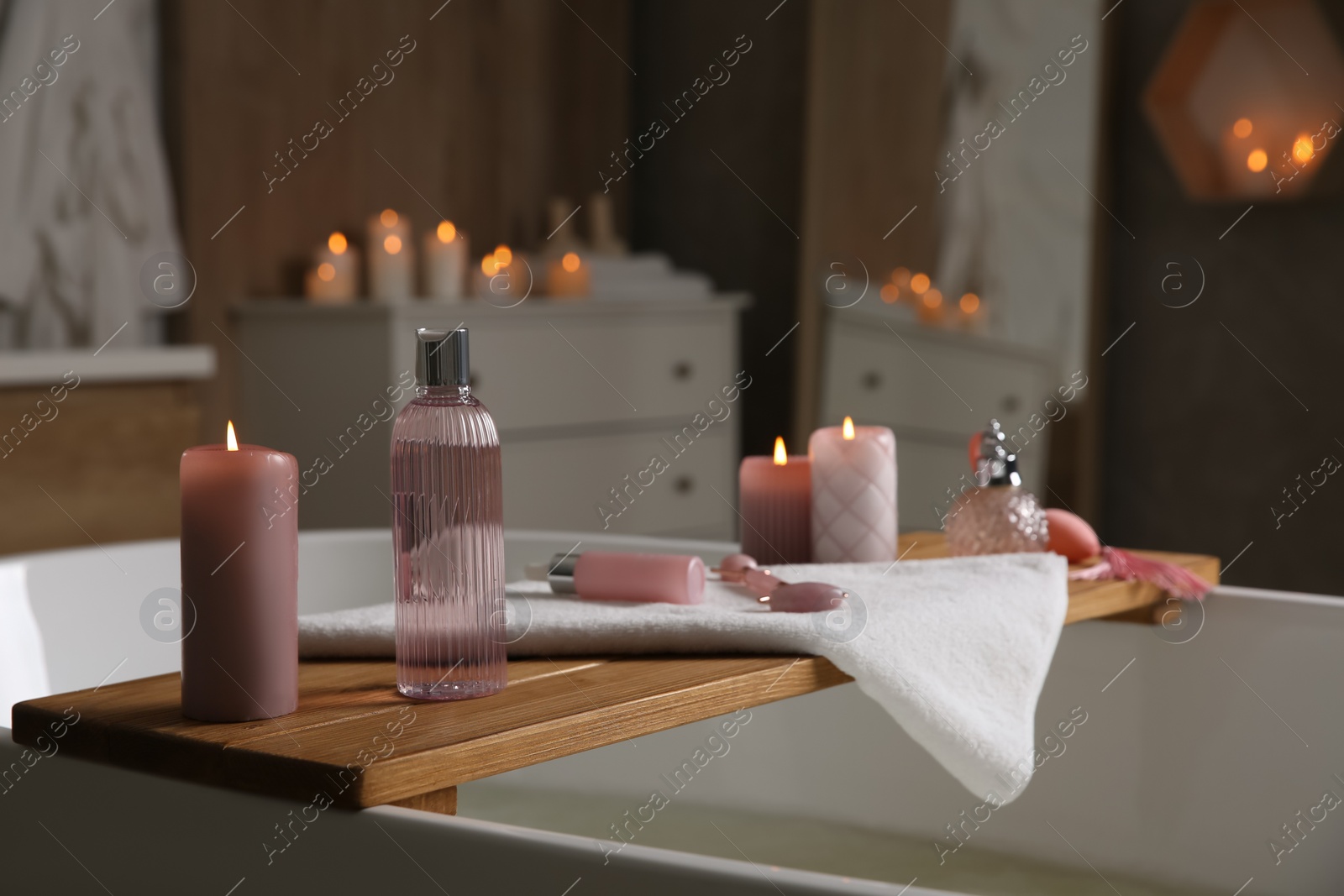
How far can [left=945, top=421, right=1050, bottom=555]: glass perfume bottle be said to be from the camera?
123 centimetres

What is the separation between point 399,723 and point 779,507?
1.82ft

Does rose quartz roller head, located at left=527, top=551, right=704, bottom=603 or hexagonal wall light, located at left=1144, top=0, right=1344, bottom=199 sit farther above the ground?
hexagonal wall light, located at left=1144, top=0, right=1344, bottom=199

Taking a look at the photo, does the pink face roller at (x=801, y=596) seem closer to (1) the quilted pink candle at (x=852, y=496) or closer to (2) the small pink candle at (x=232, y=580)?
(1) the quilted pink candle at (x=852, y=496)

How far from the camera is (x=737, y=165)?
358cm

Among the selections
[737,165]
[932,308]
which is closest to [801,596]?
[932,308]

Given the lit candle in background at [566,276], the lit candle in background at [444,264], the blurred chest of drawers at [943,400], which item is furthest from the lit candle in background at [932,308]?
the lit candle in background at [444,264]

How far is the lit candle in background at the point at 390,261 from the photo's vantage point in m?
2.97

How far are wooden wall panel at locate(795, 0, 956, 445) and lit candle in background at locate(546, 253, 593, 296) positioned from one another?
1.71 ft

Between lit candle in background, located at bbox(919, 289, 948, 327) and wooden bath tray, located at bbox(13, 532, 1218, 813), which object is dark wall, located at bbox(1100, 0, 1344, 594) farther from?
wooden bath tray, located at bbox(13, 532, 1218, 813)

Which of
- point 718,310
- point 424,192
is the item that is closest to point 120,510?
point 424,192

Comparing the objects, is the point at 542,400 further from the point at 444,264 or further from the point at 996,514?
the point at 996,514

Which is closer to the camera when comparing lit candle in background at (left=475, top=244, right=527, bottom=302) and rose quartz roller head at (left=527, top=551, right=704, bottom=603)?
rose quartz roller head at (left=527, top=551, right=704, bottom=603)

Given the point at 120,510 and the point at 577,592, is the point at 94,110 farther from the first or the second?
the point at 577,592

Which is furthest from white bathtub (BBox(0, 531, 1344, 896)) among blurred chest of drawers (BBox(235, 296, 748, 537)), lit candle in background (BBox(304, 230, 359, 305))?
lit candle in background (BBox(304, 230, 359, 305))
